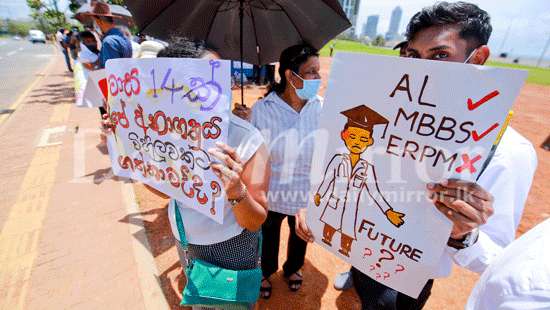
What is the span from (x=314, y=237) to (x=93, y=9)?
13.3ft

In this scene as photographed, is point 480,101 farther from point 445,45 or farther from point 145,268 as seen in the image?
point 145,268

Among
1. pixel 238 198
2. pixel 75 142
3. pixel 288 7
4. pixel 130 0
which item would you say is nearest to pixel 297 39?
pixel 288 7

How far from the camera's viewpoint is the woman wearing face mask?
1854 millimetres

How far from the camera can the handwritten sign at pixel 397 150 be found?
766mm

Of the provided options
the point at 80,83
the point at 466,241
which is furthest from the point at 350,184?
the point at 80,83

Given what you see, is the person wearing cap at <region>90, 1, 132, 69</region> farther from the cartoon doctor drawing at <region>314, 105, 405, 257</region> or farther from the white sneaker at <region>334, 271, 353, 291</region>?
the white sneaker at <region>334, 271, 353, 291</region>

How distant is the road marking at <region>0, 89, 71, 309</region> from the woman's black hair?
110 inches

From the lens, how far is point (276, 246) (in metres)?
2.27

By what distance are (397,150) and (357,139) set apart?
0.49ft

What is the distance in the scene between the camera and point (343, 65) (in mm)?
980

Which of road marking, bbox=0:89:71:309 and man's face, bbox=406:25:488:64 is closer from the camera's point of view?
man's face, bbox=406:25:488:64

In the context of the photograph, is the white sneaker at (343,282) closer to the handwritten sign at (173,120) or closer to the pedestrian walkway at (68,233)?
the pedestrian walkway at (68,233)

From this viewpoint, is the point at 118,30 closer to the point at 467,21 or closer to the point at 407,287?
the point at 467,21

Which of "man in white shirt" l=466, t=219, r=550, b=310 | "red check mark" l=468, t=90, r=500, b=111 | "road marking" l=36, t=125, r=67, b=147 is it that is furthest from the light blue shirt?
"road marking" l=36, t=125, r=67, b=147
